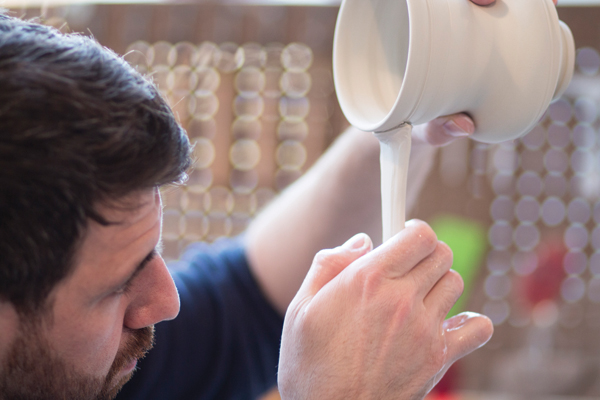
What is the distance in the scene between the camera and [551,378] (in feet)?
4.75

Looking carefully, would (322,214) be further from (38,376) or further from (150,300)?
(38,376)

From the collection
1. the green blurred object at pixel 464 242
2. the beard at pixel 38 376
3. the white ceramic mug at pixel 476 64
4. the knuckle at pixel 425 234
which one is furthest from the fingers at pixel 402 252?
the green blurred object at pixel 464 242

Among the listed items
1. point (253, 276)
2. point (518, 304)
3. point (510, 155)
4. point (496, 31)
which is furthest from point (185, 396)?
point (510, 155)

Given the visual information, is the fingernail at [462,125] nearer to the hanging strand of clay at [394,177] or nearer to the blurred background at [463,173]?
the hanging strand of clay at [394,177]

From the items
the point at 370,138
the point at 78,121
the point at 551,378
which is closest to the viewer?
the point at 78,121

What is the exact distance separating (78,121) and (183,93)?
100 cm

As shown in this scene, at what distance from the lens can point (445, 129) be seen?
1.98 ft

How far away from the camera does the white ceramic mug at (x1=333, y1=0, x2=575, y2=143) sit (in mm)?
483

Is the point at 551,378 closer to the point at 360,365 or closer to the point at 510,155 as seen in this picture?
the point at 510,155

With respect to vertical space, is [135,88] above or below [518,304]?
above

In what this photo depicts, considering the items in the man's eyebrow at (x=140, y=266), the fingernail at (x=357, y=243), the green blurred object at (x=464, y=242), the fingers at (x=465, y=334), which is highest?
the fingernail at (x=357, y=243)

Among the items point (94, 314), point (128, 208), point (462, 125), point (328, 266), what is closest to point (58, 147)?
point (128, 208)

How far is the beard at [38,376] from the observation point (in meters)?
0.58

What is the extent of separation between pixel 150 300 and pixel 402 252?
0.32 metres
